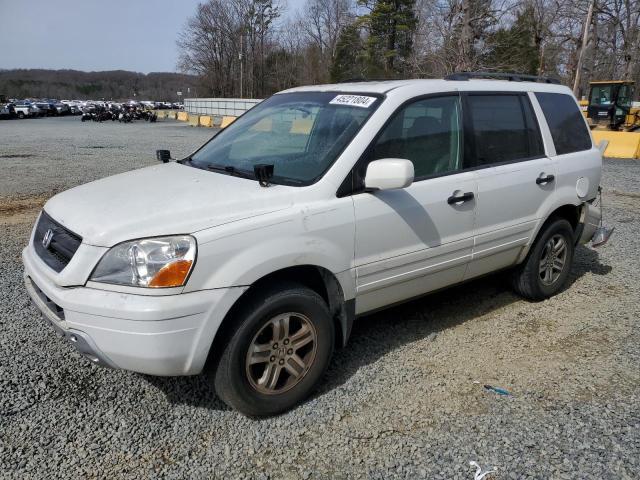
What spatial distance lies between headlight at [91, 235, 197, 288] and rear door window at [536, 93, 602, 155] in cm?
347

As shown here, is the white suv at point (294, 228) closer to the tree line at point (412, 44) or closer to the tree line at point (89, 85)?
the tree line at point (412, 44)

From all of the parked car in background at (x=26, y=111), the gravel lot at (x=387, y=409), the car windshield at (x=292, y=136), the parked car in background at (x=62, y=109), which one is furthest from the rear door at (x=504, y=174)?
the parked car in background at (x=62, y=109)

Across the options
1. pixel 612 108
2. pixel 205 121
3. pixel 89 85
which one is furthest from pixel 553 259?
pixel 89 85

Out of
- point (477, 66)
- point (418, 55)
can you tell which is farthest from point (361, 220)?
point (418, 55)

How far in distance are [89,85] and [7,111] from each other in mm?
115331

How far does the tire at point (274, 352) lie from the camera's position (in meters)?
2.80

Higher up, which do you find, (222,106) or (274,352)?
(222,106)

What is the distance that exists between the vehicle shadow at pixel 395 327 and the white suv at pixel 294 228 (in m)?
0.37

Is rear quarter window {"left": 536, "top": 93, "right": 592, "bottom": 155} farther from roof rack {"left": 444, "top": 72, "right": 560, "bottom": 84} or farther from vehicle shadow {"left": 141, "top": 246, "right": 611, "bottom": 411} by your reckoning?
vehicle shadow {"left": 141, "top": 246, "right": 611, "bottom": 411}

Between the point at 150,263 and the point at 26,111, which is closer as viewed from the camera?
the point at 150,263

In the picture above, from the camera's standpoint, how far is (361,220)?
10.4ft

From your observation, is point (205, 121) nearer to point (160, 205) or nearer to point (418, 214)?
point (418, 214)

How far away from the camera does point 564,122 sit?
476 cm

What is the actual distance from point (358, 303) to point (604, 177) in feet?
37.5
